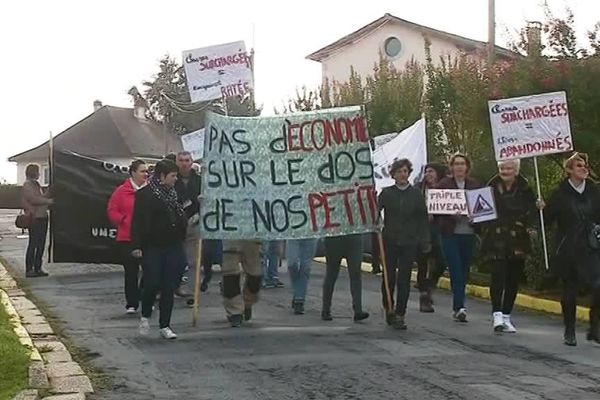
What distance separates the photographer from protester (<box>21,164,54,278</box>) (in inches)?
648

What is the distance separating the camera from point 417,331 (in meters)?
11.0

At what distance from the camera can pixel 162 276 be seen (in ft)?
34.2

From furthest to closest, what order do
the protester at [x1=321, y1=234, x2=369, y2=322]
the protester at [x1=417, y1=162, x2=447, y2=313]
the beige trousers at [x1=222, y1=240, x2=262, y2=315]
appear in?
1. the protester at [x1=417, y1=162, x2=447, y2=313]
2. the protester at [x1=321, y1=234, x2=369, y2=322]
3. the beige trousers at [x1=222, y1=240, x2=262, y2=315]

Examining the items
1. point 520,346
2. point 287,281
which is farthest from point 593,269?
point 287,281

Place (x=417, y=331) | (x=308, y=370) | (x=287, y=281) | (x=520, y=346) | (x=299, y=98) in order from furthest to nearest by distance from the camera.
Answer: (x=299, y=98) → (x=287, y=281) → (x=417, y=331) → (x=520, y=346) → (x=308, y=370)

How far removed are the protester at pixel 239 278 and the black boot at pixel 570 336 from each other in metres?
3.10

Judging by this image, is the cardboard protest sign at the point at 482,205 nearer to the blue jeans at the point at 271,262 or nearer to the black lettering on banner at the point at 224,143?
the black lettering on banner at the point at 224,143

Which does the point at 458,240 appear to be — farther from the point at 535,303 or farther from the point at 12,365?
the point at 12,365

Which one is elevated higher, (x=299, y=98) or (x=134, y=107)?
(x=134, y=107)

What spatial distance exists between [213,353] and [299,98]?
2405 cm

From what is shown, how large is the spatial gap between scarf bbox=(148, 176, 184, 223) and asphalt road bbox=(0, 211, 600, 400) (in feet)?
3.83

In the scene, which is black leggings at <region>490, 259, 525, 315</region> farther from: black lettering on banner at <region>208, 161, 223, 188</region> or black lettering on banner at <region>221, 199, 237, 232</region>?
A: black lettering on banner at <region>208, 161, 223, 188</region>

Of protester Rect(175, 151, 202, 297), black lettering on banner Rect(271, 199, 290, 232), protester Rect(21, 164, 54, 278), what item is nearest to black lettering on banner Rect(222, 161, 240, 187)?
black lettering on banner Rect(271, 199, 290, 232)

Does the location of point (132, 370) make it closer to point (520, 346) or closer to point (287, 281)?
point (520, 346)
